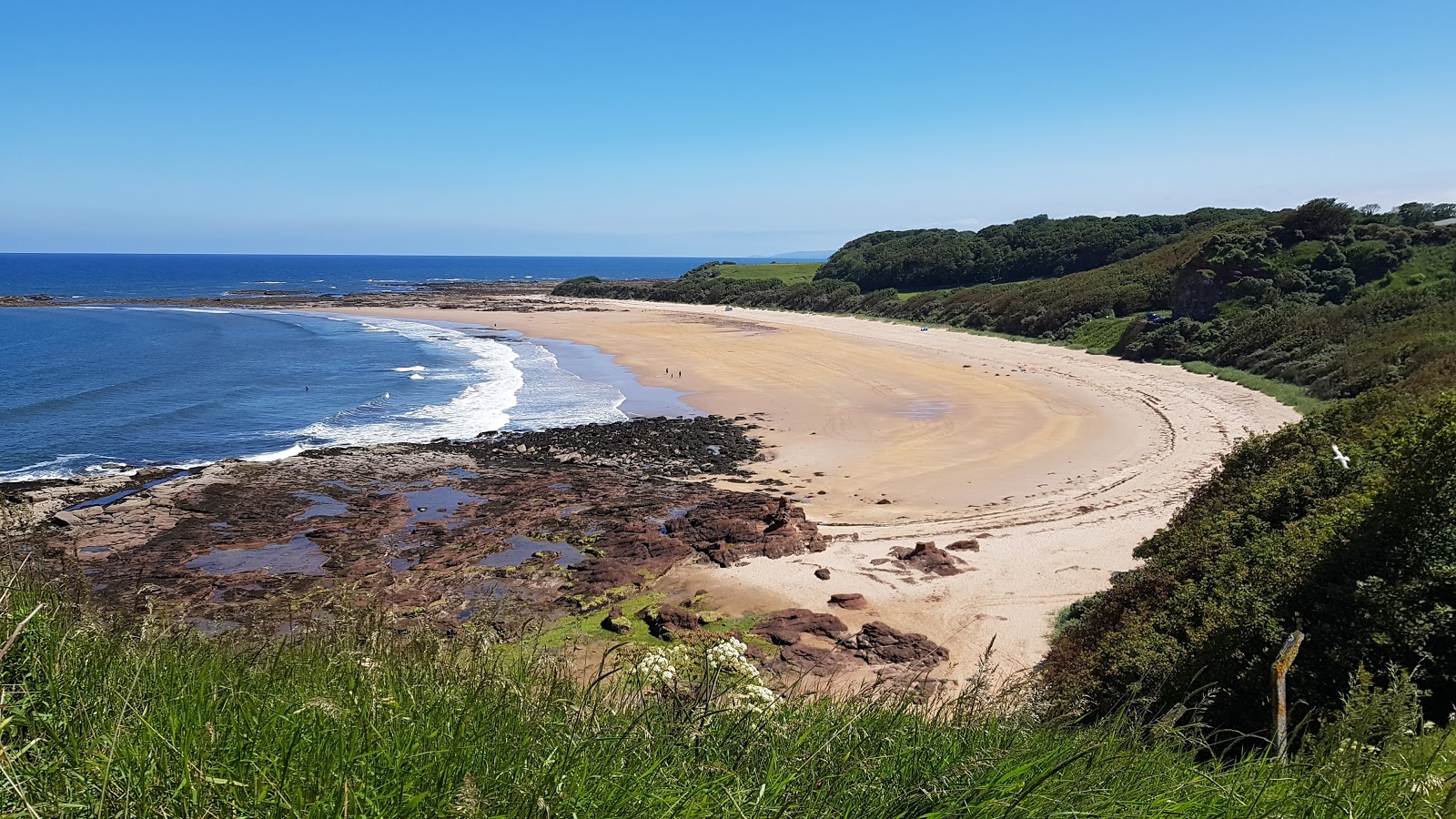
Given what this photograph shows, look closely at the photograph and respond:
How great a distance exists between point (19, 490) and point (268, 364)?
22599mm

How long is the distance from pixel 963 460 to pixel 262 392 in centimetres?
2667

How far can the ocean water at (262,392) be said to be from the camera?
23469 millimetres

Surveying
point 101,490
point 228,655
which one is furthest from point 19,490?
point 228,655

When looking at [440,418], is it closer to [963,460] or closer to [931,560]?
[963,460]

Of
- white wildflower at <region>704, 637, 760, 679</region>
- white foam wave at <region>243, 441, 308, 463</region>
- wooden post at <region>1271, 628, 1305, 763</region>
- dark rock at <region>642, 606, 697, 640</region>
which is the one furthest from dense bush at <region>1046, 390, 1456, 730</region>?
white foam wave at <region>243, 441, 308, 463</region>

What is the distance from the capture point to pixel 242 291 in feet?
315

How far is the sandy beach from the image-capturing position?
12914mm

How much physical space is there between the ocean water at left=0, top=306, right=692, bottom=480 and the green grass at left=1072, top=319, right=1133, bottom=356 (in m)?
23.4

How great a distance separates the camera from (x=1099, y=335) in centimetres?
4294

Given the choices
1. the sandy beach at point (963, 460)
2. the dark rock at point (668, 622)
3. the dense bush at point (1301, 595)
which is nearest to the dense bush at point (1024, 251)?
the sandy beach at point (963, 460)

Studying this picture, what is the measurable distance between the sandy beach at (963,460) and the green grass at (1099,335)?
5.50 feet

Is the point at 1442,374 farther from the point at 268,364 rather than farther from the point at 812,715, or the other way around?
the point at 268,364

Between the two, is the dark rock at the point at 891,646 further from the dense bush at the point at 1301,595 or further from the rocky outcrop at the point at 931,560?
the rocky outcrop at the point at 931,560

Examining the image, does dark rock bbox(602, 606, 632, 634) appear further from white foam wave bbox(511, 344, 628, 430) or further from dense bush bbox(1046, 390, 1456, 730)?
white foam wave bbox(511, 344, 628, 430)
